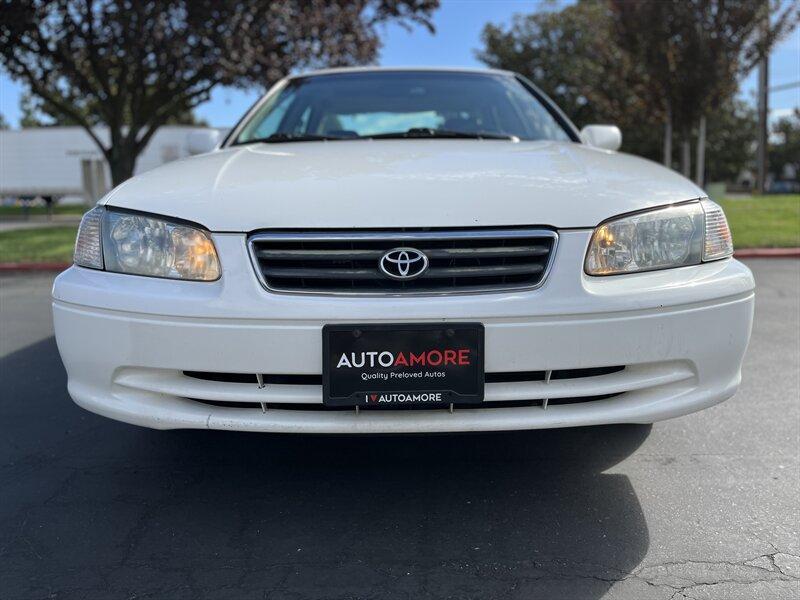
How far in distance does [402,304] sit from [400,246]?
0.17 metres

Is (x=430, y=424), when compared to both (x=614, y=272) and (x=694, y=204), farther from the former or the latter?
(x=694, y=204)

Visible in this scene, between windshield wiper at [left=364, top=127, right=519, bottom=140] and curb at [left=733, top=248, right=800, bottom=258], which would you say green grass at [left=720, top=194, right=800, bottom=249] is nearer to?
curb at [left=733, top=248, right=800, bottom=258]

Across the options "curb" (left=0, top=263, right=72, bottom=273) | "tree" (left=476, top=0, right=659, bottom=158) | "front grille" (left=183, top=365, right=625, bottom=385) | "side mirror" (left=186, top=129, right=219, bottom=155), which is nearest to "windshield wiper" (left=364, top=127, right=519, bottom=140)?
"side mirror" (left=186, top=129, right=219, bottom=155)

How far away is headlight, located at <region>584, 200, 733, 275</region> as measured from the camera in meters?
2.05

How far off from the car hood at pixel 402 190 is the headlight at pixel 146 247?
4cm

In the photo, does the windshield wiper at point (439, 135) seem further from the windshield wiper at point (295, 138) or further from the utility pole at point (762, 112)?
the utility pole at point (762, 112)

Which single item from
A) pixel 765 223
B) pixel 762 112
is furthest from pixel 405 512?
pixel 762 112

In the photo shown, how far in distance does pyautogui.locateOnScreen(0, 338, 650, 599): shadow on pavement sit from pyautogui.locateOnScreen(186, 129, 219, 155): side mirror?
1392mm

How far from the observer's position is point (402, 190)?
2084 millimetres

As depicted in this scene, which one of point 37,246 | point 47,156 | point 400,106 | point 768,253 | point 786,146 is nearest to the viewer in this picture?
point 400,106

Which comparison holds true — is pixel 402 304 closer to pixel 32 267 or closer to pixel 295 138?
pixel 295 138

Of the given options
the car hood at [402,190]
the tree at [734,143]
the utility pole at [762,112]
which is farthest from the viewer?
the tree at [734,143]

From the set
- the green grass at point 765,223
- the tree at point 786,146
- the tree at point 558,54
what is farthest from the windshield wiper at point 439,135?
the tree at point 786,146

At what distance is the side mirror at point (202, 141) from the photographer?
3533mm
